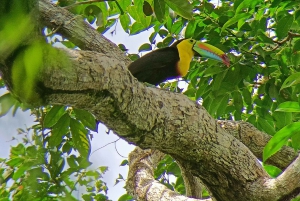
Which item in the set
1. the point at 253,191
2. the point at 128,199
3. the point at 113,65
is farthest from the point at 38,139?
the point at 128,199

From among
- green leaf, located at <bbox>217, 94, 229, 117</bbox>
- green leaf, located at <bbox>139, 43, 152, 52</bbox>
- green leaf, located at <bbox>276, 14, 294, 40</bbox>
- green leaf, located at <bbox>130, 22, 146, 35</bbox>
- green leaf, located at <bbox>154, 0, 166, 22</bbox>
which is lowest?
green leaf, located at <bbox>154, 0, 166, 22</bbox>

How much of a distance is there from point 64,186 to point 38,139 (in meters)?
0.08

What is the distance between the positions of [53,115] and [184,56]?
5.88ft

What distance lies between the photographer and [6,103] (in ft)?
1.78

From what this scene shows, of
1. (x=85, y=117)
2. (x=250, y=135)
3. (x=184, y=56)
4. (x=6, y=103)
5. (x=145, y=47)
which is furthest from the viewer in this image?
(x=184, y=56)

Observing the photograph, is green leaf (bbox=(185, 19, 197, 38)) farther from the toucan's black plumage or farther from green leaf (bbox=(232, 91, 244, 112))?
the toucan's black plumage

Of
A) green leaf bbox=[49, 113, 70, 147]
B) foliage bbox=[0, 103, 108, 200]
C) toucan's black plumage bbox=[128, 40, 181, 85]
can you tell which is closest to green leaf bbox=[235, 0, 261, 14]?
green leaf bbox=[49, 113, 70, 147]

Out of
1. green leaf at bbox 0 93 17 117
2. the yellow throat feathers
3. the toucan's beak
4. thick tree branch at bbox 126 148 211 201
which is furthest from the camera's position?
the yellow throat feathers

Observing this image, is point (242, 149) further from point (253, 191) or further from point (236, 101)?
point (236, 101)

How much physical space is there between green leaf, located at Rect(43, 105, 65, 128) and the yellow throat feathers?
1.62m

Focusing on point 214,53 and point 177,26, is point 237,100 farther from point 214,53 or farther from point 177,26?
Result: point 177,26

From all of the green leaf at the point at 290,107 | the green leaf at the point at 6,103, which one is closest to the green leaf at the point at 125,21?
the green leaf at the point at 290,107

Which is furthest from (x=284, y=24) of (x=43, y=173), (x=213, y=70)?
(x=43, y=173)

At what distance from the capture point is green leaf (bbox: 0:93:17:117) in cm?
50
